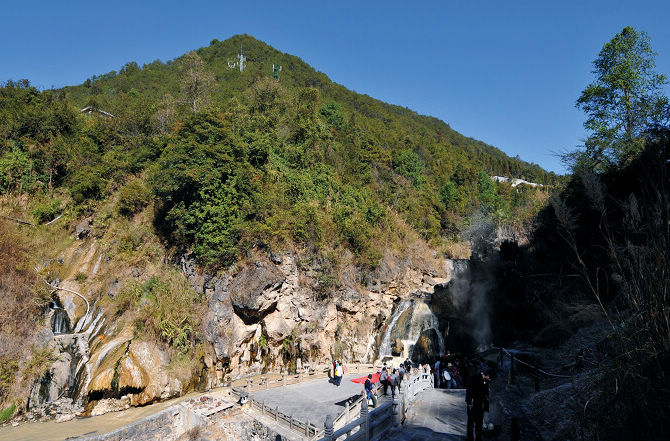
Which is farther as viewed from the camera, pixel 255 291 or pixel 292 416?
pixel 255 291

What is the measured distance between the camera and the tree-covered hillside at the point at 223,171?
20.9 metres

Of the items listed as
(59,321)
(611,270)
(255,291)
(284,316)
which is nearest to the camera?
(611,270)

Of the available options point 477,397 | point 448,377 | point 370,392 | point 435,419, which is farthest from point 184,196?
→ point 477,397

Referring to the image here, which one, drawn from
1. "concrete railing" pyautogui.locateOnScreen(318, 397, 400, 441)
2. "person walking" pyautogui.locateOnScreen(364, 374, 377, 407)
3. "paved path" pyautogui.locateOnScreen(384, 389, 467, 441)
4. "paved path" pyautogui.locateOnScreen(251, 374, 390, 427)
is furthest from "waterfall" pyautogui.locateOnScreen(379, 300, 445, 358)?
"concrete railing" pyautogui.locateOnScreen(318, 397, 400, 441)

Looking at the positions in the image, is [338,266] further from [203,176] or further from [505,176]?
[505,176]

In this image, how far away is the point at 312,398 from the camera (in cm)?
1532

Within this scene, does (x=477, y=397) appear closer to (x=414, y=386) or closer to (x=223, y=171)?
(x=414, y=386)

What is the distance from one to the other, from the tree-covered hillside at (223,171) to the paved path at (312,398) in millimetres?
8602

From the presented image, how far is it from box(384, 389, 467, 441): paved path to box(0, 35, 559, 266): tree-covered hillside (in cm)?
1374

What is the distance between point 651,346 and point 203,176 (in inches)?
804

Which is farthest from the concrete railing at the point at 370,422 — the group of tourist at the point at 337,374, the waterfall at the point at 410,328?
the waterfall at the point at 410,328

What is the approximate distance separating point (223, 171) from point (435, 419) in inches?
685

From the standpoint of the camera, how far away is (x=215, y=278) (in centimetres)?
2058

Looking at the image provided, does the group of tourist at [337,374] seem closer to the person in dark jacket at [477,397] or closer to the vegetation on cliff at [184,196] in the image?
the vegetation on cliff at [184,196]
